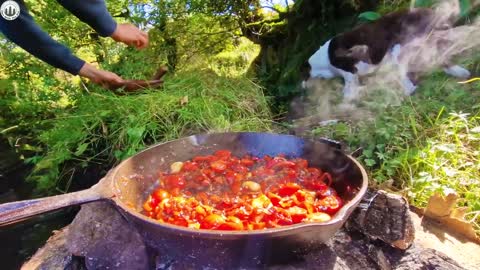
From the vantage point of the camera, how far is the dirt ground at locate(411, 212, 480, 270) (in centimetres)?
160

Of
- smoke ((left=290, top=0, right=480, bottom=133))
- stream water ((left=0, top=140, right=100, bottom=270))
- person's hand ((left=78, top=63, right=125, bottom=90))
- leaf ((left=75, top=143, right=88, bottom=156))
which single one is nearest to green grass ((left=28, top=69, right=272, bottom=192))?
leaf ((left=75, top=143, right=88, bottom=156))

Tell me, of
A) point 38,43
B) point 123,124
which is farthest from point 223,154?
point 123,124

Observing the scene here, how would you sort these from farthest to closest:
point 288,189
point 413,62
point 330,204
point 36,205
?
point 413,62, point 288,189, point 330,204, point 36,205

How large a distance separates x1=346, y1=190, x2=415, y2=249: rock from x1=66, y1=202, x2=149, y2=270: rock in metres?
1.04

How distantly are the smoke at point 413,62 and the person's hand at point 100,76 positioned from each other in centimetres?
172

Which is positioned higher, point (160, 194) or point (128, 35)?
point (128, 35)

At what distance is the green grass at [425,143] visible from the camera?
220 cm

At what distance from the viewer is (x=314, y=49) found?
436 cm

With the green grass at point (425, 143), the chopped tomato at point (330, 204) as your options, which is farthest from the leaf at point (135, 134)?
the chopped tomato at point (330, 204)

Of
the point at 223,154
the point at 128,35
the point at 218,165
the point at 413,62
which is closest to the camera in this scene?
the point at 218,165

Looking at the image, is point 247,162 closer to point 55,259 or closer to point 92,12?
point 55,259

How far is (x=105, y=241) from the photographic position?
168 centimetres

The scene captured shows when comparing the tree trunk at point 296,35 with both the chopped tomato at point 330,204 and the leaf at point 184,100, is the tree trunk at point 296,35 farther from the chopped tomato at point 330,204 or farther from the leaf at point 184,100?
the chopped tomato at point 330,204

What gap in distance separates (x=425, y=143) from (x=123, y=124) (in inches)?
100
